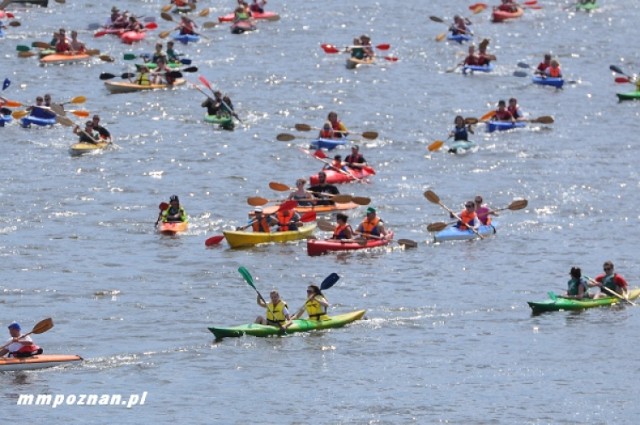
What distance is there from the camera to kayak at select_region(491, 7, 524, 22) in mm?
85562

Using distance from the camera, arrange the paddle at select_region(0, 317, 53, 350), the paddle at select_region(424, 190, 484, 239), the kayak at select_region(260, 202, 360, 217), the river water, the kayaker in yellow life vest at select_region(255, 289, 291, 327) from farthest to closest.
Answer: the kayak at select_region(260, 202, 360, 217) → the paddle at select_region(424, 190, 484, 239) → the kayaker in yellow life vest at select_region(255, 289, 291, 327) → the paddle at select_region(0, 317, 53, 350) → the river water

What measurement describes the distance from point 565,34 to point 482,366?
149ft

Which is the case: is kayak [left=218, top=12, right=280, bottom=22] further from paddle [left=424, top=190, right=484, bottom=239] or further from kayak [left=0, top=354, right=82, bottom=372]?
kayak [left=0, top=354, right=82, bottom=372]

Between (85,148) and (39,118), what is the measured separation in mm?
4581

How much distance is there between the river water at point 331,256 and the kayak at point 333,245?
0.28 m

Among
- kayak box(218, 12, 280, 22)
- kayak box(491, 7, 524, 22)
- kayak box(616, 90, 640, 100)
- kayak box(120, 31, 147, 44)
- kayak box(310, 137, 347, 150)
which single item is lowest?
kayak box(310, 137, 347, 150)

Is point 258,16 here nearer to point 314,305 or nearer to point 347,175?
point 347,175

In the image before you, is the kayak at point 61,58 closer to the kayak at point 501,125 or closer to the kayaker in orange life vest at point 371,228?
the kayak at point 501,125

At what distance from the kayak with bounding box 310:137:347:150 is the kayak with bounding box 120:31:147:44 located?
21.4m

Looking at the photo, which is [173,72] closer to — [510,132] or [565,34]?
[510,132]

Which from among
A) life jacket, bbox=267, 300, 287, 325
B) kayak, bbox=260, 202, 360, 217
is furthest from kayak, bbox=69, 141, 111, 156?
life jacket, bbox=267, 300, 287, 325

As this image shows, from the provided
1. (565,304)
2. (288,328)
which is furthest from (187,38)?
(288,328)

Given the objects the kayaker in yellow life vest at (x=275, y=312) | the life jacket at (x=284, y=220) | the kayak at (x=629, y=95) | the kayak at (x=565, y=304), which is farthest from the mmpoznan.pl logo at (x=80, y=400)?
the kayak at (x=629, y=95)

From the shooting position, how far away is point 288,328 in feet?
134
